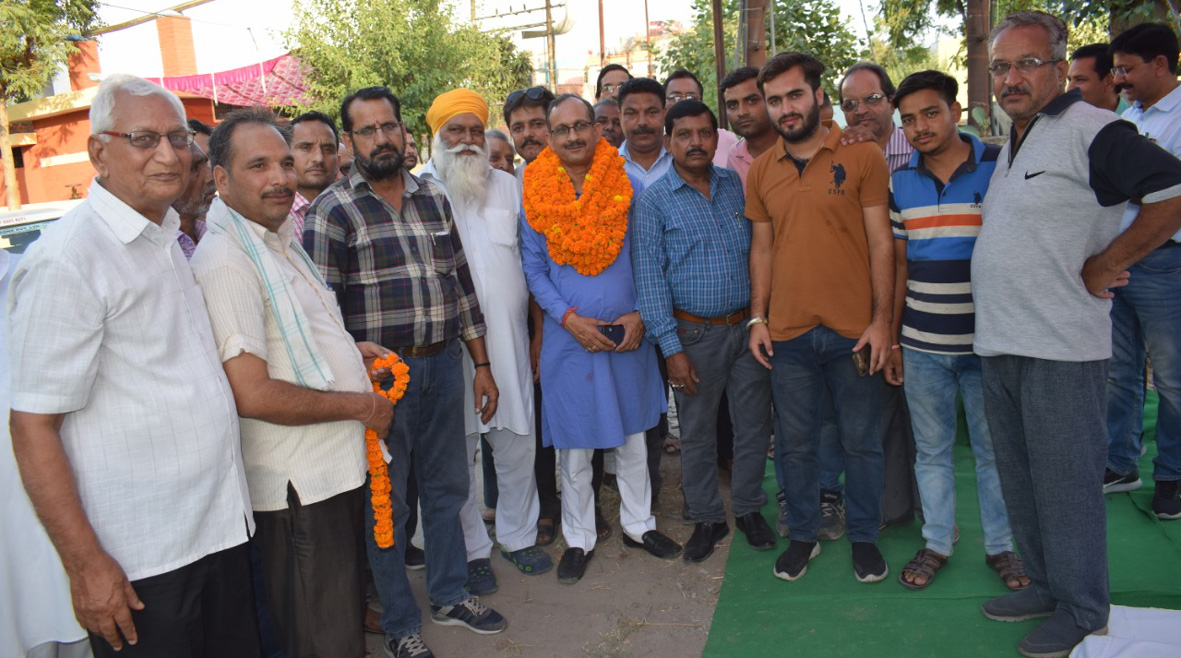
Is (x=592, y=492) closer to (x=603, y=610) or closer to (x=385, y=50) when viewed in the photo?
(x=603, y=610)

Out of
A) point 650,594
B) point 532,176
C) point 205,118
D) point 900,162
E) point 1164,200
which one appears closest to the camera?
point 1164,200

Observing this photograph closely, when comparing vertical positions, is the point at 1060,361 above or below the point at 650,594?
above

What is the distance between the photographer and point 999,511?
3.55m

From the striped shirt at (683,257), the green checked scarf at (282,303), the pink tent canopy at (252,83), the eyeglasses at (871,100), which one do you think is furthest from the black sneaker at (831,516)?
the pink tent canopy at (252,83)

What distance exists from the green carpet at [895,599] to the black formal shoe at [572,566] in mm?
731

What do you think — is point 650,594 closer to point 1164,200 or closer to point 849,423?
point 849,423

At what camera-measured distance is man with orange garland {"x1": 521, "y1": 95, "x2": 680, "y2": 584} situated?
388 centimetres

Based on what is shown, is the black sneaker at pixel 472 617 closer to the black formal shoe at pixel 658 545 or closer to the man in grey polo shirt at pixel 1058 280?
the black formal shoe at pixel 658 545

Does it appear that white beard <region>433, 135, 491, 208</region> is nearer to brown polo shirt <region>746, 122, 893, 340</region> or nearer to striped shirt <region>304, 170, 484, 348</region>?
striped shirt <region>304, 170, 484, 348</region>

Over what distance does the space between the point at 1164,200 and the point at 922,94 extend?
1.02 metres

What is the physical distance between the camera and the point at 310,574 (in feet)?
8.51

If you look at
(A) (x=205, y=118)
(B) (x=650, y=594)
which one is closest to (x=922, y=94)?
(B) (x=650, y=594)

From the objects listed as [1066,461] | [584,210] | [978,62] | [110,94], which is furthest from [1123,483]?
[978,62]

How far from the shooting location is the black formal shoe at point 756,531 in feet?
13.3
